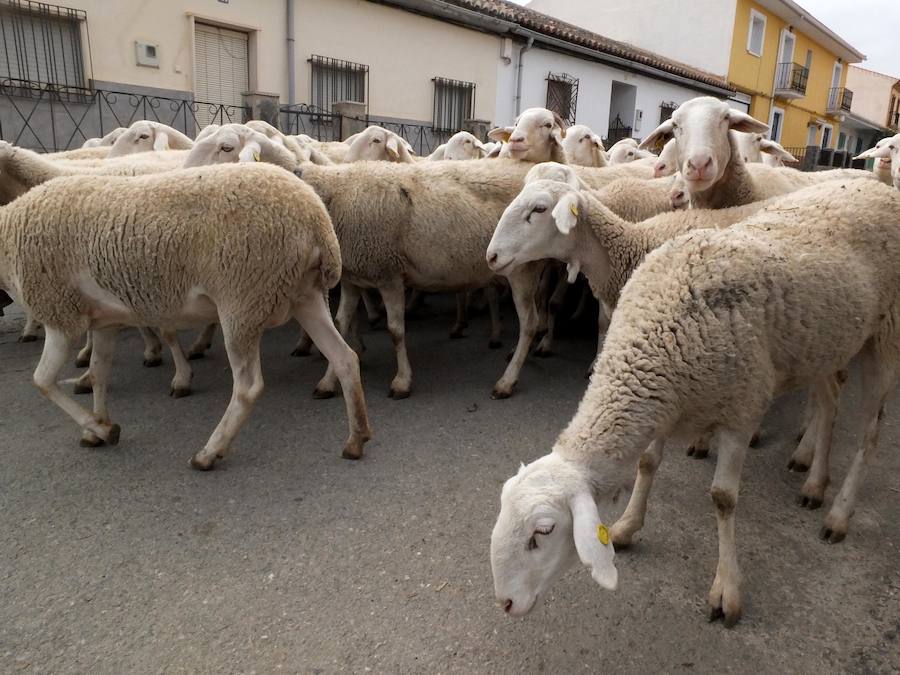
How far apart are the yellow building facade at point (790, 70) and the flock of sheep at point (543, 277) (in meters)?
22.2

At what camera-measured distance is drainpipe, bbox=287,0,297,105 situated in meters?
10.5

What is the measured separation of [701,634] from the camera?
2.01 metres

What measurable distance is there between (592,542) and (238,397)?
2.00 metres

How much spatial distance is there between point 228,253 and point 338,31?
10.1m

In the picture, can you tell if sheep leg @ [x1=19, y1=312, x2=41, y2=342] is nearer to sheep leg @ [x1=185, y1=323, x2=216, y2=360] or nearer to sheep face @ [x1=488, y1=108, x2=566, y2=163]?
sheep leg @ [x1=185, y1=323, x2=216, y2=360]

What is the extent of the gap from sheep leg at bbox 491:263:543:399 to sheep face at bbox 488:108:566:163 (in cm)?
101

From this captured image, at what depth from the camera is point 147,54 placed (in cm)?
909

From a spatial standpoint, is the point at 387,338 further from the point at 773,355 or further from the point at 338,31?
the point at 338,31

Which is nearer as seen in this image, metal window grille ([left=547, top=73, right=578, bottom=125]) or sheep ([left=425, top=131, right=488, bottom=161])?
sheep ([left=425, top=131, right=488, bottom=161])

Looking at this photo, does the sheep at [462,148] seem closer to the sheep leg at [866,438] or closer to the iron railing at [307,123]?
the sheep leg at [866,438]

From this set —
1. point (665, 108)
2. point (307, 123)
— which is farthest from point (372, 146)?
point (665, 108)

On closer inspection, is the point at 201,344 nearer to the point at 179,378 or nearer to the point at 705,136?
the point at 179,378

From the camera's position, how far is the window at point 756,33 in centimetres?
2278

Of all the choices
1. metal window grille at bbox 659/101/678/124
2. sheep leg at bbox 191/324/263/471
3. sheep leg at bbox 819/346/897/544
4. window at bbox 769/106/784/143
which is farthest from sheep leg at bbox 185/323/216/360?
window at bbox 769/106/784/143
